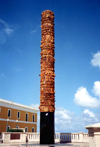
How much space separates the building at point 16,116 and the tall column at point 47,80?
19.3m

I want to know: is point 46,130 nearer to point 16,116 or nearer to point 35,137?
point 35,137

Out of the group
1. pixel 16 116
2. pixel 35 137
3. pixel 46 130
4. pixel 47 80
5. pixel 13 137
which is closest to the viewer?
pixel 46 130

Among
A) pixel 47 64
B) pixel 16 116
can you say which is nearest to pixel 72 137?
pixel 47 64

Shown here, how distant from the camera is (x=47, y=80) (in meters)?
19.1

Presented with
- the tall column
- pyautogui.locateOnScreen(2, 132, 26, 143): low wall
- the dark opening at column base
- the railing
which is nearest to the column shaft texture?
the tall column

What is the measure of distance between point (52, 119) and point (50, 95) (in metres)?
2.35

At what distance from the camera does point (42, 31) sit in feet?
67.8

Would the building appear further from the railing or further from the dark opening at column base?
the dark opening at column base

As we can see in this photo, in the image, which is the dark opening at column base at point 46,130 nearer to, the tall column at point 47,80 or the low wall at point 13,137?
the tall column at point 47,80

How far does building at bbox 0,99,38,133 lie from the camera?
119 ft

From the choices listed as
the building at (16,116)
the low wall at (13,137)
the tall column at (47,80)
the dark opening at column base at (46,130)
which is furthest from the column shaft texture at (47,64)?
the building at (16,116)

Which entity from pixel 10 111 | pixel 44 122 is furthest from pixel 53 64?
pixel 10 111

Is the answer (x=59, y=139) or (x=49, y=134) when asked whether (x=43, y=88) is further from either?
(x=59, y=139)

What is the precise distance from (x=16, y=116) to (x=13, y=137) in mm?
16506
